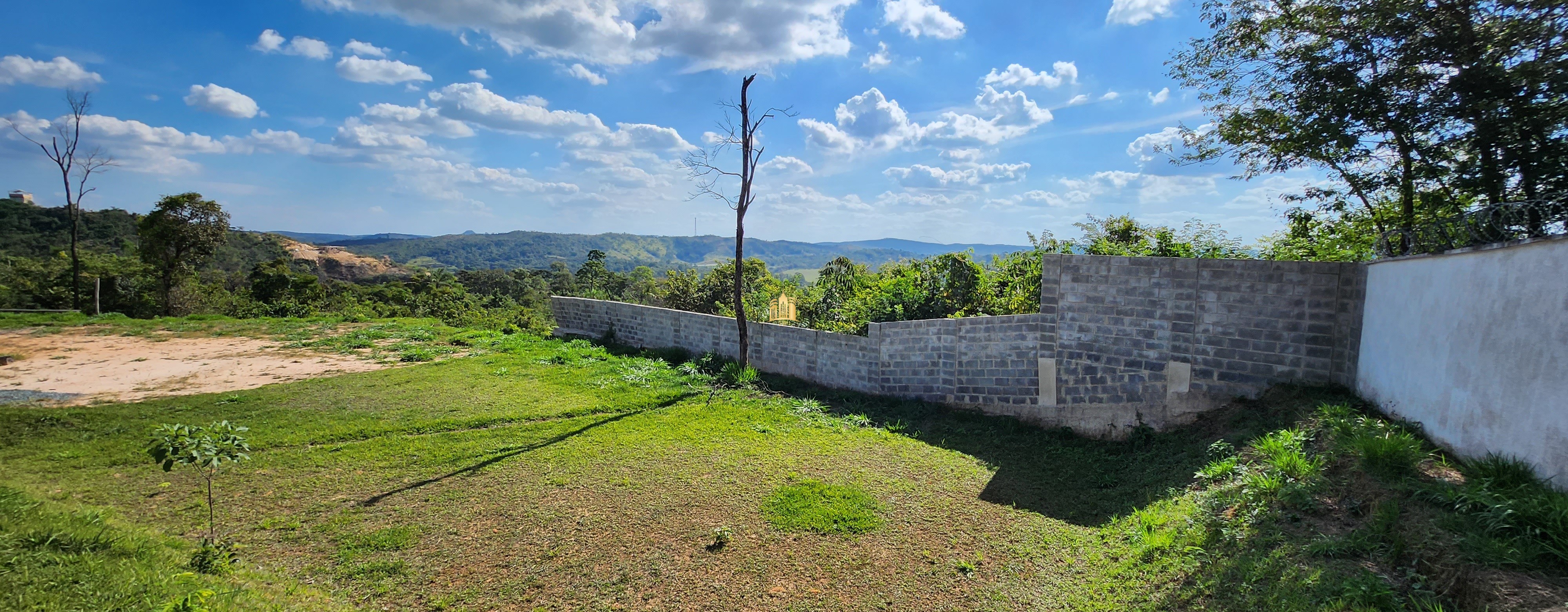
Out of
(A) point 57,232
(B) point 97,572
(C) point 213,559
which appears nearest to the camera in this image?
(B) point 97,572

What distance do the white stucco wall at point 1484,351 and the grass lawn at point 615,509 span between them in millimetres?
1117

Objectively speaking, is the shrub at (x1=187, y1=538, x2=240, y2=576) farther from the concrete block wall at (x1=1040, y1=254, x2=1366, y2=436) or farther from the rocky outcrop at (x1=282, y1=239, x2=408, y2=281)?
the rocky outcrop at (x1=282, y1=239, x2=408, y2=281)

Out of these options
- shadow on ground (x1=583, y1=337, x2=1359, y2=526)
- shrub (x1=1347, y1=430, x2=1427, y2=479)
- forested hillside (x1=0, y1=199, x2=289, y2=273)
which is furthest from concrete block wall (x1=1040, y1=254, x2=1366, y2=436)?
forested hillside (x1=0, y1=199, x2=289, y2=273)

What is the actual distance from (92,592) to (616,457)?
4050mm

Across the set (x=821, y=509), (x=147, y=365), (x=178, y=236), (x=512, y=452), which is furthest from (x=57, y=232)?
(x=821, y=509)

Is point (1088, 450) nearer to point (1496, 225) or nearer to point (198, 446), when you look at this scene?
point (1496, 225)

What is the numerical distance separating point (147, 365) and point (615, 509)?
11206mm

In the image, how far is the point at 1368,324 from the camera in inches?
224

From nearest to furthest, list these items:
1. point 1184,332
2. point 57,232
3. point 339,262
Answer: point 1184,332 → point 57,232 → point 339,262

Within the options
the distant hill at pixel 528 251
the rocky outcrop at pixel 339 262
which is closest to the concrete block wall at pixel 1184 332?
the rocky outcrop at pixel 339 262

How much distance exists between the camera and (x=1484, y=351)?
152 inches

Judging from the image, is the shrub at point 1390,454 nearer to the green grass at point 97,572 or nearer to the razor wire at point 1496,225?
the razor wire at point 1496,225

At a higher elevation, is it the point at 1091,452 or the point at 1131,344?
the point at 1131,344

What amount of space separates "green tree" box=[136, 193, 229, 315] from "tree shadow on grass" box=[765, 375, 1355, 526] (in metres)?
21.2
